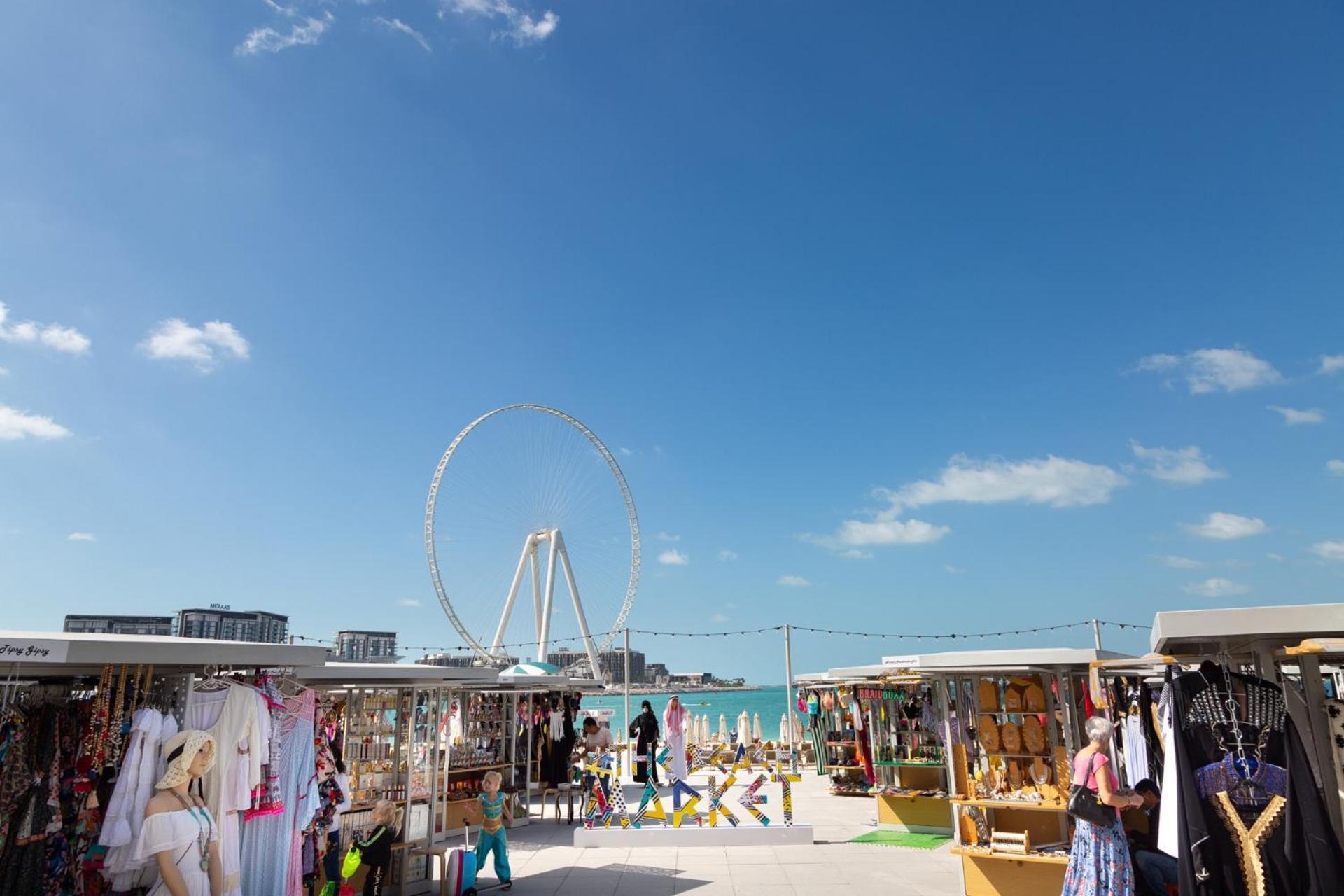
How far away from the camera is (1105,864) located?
239 inches

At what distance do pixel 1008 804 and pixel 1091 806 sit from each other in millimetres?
2284

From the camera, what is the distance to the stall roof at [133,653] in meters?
4.73

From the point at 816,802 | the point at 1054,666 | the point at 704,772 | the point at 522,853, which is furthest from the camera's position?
the point at 704,772

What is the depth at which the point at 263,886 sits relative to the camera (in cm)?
637

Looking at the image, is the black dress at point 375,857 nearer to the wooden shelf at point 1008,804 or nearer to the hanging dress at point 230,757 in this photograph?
the hanging dress at point 230,757

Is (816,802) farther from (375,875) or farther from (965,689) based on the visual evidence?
(375,875)

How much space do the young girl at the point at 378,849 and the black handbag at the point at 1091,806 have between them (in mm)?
5962

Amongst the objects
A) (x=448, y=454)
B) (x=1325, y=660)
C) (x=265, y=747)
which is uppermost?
(x=448, y=454)

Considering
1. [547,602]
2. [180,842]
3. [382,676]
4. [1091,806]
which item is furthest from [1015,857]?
[547,602]

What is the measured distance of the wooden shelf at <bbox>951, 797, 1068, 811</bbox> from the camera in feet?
26.1

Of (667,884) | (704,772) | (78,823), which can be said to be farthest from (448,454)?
(78,823)

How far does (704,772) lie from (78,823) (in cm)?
1625

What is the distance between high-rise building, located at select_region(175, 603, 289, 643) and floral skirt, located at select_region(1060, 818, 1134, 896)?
188 ft

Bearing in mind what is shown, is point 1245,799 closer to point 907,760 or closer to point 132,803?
point 132,803
